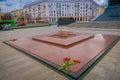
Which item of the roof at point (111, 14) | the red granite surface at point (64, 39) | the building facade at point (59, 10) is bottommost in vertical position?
the red granite surface at point (64, 39)

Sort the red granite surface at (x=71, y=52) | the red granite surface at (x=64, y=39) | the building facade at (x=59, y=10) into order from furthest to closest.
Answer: the building facade at (x=59, y=10) → the red granite surface at (x=64, y=39) → the red granite surface at (x=71, y=52)

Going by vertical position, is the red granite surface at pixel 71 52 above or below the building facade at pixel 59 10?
below

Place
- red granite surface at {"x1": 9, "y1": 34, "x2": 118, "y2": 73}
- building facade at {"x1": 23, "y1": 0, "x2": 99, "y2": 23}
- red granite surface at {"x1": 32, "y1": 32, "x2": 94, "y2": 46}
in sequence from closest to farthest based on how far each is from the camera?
red granite surface at {"x1": 9, "y1": 34, "x2": 118, "y2": 73} < red granite surface at {"x1": 32, "y1": 32, "x2": 94, "y2": 46} < building facade at {"x1": 23, "y1": 0, "x2": 99, "y2": 23}

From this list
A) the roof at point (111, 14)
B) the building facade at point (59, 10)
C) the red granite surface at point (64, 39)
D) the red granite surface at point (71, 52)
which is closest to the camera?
the red granite surface at point (71, 52)

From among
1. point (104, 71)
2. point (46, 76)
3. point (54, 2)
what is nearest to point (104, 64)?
point (104, 71)

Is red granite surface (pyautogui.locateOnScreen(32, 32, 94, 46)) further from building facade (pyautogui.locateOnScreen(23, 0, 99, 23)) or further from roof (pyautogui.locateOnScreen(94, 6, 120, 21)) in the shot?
building facade (pyautogui.locateOnScreen(23, 0, 99, 23))

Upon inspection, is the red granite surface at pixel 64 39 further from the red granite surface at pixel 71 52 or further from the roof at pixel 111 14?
the roof at pixel 111 14

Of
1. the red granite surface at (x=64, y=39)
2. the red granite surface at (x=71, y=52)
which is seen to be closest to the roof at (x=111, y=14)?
the red granite surface at (x=64, y=39)

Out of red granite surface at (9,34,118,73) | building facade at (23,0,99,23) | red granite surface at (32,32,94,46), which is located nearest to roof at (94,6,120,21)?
red granite surface at (32,32,94,46)

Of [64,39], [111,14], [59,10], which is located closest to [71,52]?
[64,39]

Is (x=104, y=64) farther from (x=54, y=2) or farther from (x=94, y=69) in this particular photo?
(x=54, y=2)

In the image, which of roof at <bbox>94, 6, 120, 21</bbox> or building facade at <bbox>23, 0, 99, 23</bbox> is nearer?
roof at <bbox>94, 6, 120, 21</bbox>

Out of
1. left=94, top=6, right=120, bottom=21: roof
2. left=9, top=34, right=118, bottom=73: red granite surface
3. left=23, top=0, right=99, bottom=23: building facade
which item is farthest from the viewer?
left=23, top=0, right=99, bottom=23: building facade

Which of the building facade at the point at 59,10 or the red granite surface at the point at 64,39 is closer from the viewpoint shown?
the red granite surface at the point at 64,39
